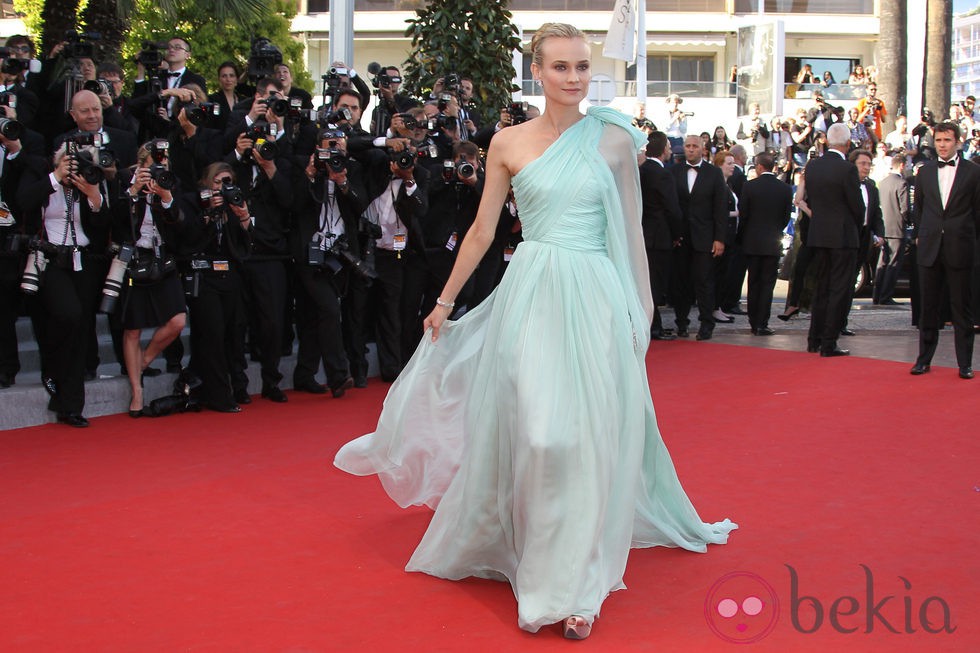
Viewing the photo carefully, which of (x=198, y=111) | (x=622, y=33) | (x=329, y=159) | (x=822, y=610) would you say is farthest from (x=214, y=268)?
(x=622, y=33)

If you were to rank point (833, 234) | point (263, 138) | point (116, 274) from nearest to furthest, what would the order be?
point (116, 274) → point (263, 138) → point (833, 234)

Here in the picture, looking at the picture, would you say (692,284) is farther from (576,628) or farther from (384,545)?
(576,628)

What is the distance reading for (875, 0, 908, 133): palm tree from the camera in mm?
24219

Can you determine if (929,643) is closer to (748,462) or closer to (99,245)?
(748,462)

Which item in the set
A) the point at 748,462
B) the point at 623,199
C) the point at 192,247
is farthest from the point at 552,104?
the point at 192,247

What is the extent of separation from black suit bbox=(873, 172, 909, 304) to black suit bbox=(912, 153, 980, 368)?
16.2ft

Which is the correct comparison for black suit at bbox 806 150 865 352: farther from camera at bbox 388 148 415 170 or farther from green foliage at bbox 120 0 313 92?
green foliage at bbox 120 0 313 92

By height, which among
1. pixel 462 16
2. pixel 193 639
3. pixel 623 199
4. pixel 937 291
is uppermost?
pixel 462 16

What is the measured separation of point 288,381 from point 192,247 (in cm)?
154

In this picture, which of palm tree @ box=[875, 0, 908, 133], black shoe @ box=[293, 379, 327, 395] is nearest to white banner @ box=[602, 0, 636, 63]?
black shoe @ box=[293, 379, 327, 395]

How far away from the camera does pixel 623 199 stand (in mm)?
4625

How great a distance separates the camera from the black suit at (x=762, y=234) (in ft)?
41.3

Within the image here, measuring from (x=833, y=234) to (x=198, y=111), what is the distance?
5798 millimetres

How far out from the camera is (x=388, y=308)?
9.60 m
